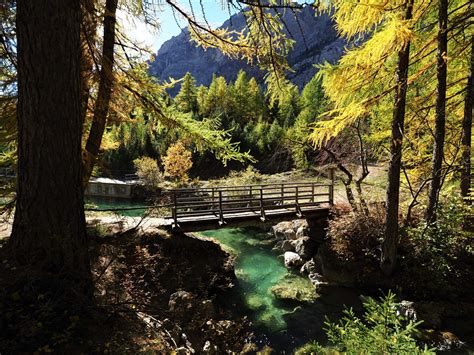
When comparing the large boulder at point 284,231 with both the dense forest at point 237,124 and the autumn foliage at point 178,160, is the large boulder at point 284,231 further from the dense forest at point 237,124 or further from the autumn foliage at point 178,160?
the autumn foliage at point 178,160

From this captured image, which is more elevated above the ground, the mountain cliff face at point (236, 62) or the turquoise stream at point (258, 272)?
the mountain cliff face at point (236, 62)

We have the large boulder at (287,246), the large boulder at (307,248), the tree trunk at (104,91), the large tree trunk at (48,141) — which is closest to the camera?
the large tree trunk at (48,141)

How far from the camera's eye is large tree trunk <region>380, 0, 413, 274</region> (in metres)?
6.41

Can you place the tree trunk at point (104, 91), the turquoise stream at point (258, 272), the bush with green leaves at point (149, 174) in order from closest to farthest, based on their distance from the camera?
the tree trunk at point (104, 91) → the turquoise stream at point (258, 272) → the bush with green leaves at point (149, 174)

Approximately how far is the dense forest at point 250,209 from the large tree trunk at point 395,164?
0.13 feet

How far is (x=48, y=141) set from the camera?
2.58m

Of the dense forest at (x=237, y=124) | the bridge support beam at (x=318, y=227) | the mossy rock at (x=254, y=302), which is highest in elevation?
the dense forest at (x=237, y=124)

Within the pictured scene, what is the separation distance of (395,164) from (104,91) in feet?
21.0

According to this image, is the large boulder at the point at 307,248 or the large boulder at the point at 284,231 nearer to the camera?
the large boulder at the point at 307,248

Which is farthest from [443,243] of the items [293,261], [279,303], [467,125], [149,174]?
[149,174]

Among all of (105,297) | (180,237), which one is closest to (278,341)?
(180,237)

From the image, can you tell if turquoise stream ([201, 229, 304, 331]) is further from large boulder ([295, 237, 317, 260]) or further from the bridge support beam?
the bridge support beam

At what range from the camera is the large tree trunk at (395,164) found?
641 centimetres

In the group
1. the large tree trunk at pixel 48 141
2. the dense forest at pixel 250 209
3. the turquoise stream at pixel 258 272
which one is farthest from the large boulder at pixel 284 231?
the large tree trunk at pixel 48 141
